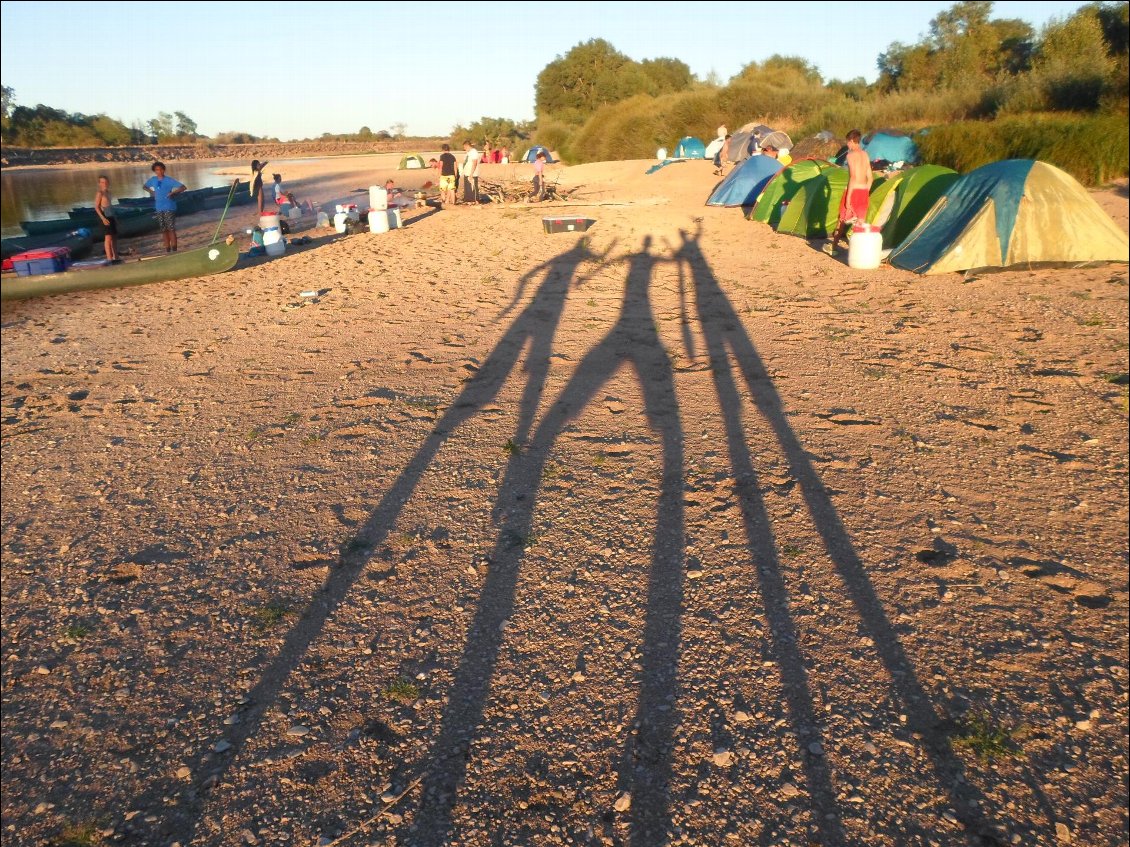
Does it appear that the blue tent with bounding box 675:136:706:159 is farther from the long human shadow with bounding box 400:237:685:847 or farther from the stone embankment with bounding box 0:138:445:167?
the stone embankment with bounding box 0:138:445:167

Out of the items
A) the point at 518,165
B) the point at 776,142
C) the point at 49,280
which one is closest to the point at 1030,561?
the point at 49,280

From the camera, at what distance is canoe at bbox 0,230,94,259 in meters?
16.5

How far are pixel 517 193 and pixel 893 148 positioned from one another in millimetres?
10822

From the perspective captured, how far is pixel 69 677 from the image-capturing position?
3699 millimetres

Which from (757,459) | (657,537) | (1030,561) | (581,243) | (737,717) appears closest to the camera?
(737,717)

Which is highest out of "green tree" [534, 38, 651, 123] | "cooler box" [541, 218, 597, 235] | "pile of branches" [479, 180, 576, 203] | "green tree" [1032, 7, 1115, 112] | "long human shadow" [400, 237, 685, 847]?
"green tree" [534, 38, 651, 123]

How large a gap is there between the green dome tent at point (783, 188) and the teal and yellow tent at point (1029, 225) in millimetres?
5469

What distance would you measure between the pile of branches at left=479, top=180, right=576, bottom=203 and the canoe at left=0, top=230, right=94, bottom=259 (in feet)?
33.2

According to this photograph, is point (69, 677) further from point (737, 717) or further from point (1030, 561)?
point (1030, 561)

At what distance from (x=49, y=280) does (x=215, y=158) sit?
82.9 m

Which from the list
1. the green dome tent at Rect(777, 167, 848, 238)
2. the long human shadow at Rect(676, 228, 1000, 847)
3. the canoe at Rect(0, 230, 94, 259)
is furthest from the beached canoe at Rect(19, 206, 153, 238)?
the long human shadow at Rect(676, 228, 1000, 847)

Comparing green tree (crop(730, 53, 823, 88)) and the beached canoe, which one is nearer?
the beached canoe

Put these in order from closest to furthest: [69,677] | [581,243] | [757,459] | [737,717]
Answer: [737,717] < [69,677] < [757,459] < [581,243]

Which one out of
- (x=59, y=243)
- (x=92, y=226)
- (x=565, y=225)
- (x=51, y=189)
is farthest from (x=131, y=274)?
(x=51, y=189)
